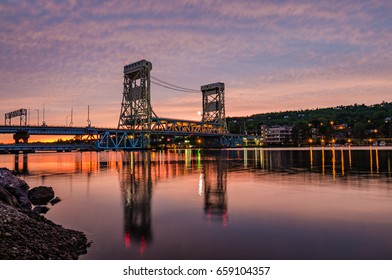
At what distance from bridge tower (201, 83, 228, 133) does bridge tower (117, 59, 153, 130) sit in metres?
52.7

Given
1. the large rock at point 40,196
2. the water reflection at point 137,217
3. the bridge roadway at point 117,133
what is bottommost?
the water reflection at point 137,217

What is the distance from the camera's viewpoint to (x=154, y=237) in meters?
9.55

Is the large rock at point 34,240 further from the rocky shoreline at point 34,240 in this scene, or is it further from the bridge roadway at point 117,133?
the bridge roadway at point 117,133

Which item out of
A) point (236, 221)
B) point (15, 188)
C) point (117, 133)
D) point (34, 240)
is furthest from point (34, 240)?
point (117, 133)

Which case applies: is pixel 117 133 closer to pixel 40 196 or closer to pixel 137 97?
pixel 137 97

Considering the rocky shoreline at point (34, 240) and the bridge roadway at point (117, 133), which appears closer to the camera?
the rocky shoreline at point (34, 240)

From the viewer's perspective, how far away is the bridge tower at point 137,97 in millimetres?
116000

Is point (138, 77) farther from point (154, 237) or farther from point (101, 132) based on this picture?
point (154, 237)

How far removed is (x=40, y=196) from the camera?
16.7 m

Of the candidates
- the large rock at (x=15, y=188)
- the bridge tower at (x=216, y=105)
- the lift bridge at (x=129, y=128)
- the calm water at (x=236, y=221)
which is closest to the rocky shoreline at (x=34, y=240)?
the calm water at (x=236, y=221)

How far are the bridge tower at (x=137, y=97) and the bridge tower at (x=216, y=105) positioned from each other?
52.7 metres

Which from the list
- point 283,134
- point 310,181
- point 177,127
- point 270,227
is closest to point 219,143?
point 177,127

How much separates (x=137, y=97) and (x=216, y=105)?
188 feet

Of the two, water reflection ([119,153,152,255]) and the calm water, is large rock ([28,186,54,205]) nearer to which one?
the calm water
